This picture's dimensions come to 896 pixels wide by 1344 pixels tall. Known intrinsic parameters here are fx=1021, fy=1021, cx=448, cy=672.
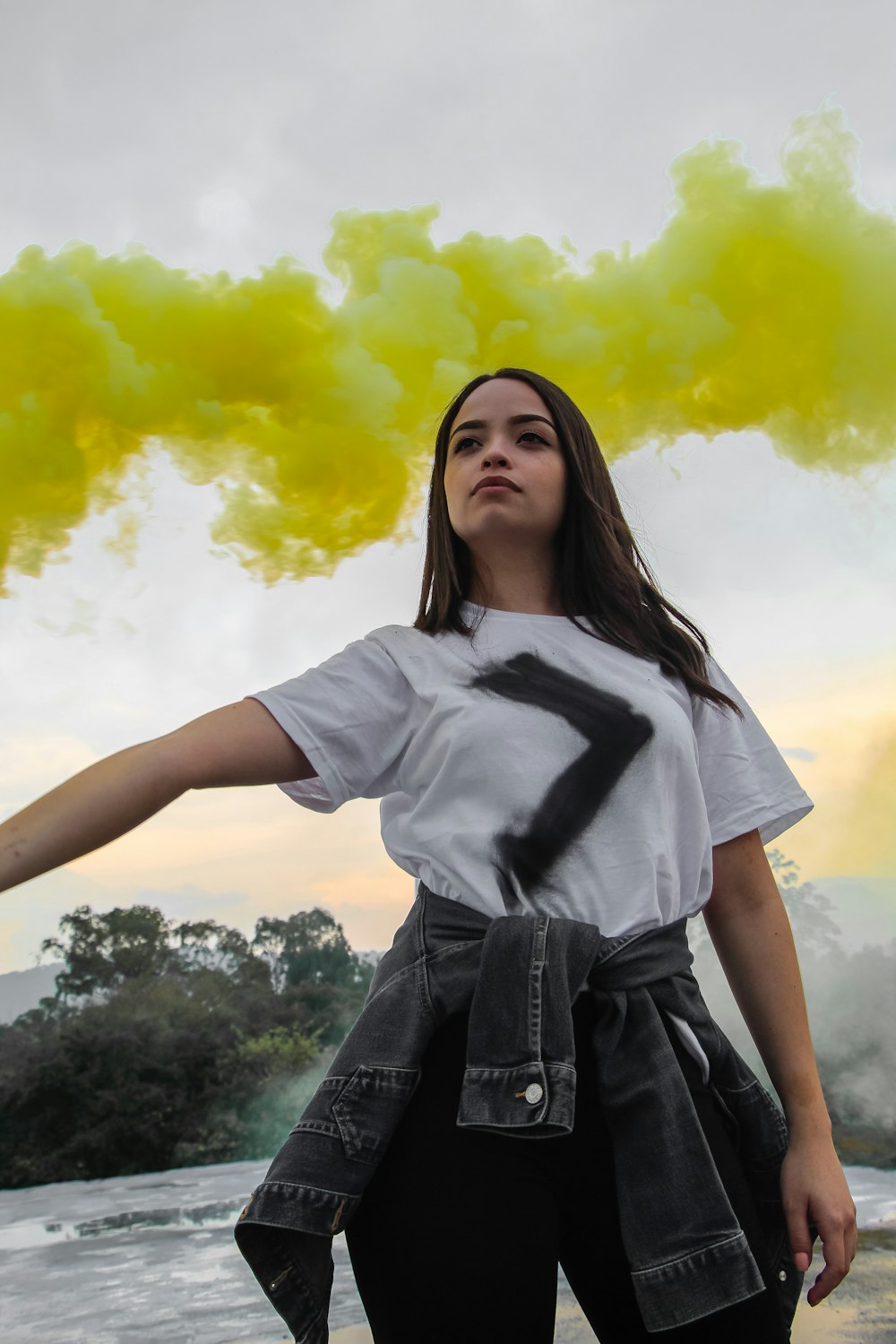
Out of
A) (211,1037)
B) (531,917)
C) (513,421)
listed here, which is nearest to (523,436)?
(513,421)

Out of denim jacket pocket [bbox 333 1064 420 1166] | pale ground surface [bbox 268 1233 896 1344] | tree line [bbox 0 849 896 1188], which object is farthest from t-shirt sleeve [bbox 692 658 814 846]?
tree line [bbox 0 849 896 1188]

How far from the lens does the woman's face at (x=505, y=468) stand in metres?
1.27

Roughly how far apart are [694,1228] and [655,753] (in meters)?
0.46

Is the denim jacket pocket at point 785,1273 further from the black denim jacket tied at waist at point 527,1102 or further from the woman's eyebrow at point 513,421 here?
the woman's eyebrow at point 513,421

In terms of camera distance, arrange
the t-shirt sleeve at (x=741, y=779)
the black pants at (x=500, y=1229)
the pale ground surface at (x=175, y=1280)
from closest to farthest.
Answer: the black pants at (x=500, y=1229) → the t-shirt sleeve at (x=741, y=779) → the pale ground surface at (x=175, y=1280)

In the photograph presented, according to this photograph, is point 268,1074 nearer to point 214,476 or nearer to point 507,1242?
point 214,476

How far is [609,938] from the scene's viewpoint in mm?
1008

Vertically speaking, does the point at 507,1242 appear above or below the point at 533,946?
below

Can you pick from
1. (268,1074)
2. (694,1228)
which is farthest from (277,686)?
(268,1074)

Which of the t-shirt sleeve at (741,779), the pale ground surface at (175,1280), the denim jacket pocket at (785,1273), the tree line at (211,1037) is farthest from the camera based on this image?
the tree line at (211,1037)

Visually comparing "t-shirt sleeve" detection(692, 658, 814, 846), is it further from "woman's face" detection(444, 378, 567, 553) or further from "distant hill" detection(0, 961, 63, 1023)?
"distant hill" detection(0, 961, 63, 1023)

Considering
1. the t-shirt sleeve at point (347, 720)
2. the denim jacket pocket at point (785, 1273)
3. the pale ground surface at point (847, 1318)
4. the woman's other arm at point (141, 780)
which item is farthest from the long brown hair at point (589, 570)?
the pale ground surface at point (847, 1318)

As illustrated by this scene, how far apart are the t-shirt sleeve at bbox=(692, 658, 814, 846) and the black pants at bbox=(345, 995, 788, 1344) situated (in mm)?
306

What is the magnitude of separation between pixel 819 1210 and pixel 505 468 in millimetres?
885
